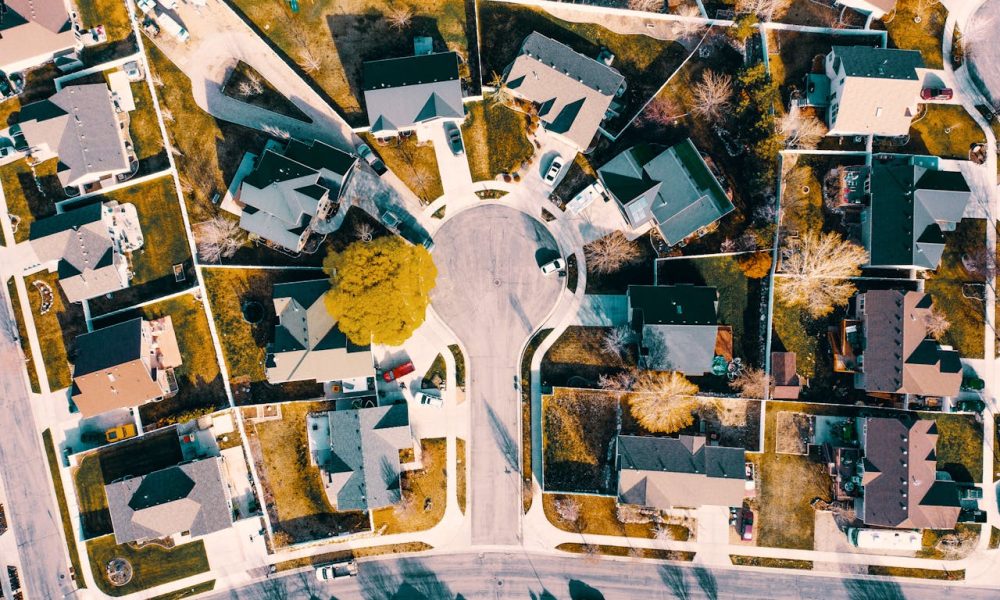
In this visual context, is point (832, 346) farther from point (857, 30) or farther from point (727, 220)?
point (857, 30)

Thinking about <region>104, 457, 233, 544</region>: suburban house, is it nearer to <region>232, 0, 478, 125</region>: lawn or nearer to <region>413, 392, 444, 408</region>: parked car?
<region>413, 392, 444, 408</region>: parked car

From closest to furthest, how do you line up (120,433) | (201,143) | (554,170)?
(554,170), (120,433), (201,143)

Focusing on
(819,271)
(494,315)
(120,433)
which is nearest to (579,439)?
(494,315)

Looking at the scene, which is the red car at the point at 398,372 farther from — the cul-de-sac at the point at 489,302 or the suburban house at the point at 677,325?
the suburban house at the point at 677,325

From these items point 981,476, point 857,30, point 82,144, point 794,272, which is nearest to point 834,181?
point 794,272

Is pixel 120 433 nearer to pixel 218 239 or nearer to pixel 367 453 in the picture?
pixel 218 239
